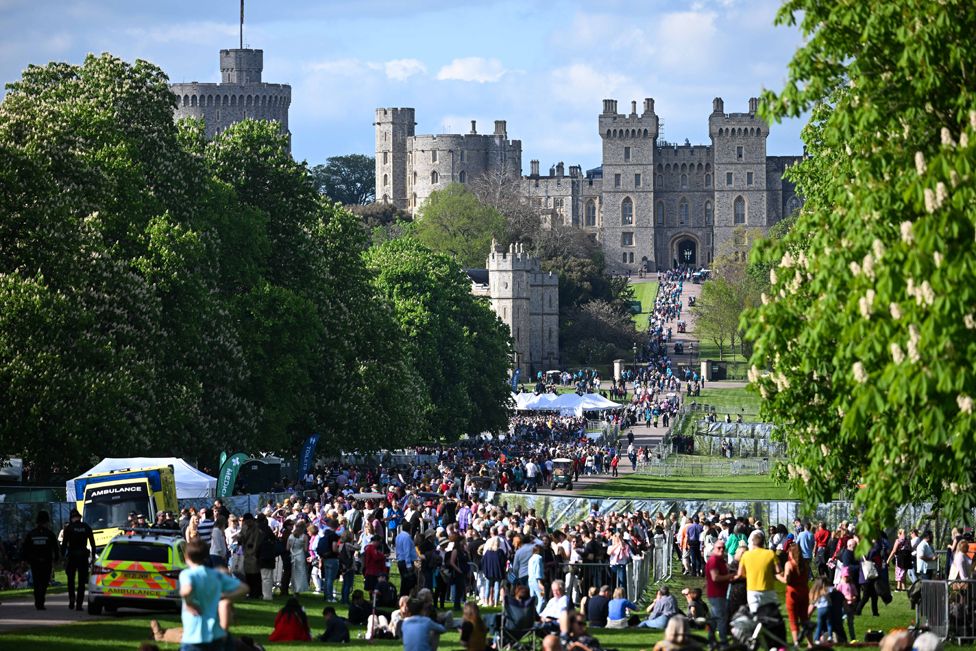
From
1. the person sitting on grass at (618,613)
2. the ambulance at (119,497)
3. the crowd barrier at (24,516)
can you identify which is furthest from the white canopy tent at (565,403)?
the person sitting on grass at (618,613)

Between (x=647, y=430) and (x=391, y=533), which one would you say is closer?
(x=391, y=533)

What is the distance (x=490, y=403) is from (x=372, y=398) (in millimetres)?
23586

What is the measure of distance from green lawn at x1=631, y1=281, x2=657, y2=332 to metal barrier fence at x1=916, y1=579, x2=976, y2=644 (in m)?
109

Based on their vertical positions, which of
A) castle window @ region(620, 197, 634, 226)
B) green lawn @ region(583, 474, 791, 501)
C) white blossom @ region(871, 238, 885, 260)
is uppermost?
castle window @ region(620, 197, 634, 226)

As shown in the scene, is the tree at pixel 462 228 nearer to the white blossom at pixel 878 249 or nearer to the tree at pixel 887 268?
the tree at pixel 887 268

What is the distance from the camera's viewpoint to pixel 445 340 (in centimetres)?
7700

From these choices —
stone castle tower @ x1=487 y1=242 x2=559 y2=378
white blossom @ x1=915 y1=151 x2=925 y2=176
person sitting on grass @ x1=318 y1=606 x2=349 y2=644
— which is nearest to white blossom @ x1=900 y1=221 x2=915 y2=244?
white blossom @ x1=915 y1=151 x2=925 y2=176

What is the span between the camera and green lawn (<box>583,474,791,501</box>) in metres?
54.3

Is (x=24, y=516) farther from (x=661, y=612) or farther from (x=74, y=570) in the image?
(x=661, y=612)

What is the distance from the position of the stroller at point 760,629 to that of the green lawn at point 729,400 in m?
68.2

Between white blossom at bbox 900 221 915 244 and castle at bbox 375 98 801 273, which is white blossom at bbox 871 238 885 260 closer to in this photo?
white blossom at bbox 900 221 915 244

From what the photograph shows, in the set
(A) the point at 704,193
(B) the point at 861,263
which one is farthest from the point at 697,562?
(A) the point at 704,193

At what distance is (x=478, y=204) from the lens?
497 ft

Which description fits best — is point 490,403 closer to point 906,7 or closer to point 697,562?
point 697,562
